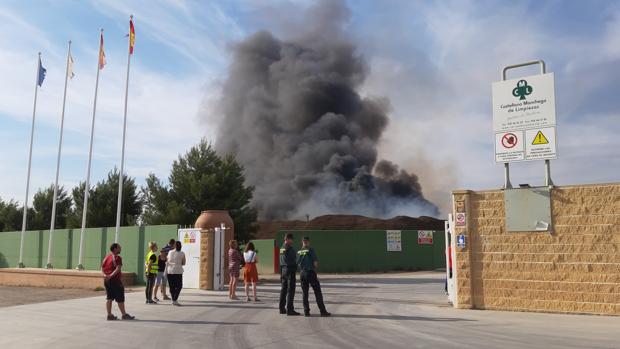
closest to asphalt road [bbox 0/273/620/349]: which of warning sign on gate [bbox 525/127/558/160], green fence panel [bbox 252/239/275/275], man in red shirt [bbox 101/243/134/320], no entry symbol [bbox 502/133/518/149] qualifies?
man in red shirt [bbox 101/243/134/320]

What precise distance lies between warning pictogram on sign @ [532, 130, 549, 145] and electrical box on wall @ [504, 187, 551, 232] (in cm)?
105

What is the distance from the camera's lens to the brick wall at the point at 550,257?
10945 mm

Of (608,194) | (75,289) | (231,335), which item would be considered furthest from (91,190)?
(608,194)

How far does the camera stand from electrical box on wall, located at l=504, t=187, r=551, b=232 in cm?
1168

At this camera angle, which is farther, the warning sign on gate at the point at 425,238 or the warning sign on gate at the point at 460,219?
the warning sign on gate at the point at 425,238

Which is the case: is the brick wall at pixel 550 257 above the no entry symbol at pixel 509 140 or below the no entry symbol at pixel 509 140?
below

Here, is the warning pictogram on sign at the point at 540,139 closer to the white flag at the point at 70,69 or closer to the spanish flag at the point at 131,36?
the spanish flag at the point at 131,36

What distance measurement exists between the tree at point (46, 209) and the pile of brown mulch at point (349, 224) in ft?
95.1

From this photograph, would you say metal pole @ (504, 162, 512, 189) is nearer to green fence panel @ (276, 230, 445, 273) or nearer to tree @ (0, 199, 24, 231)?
green fence panel @ (276, 230, 445, 273)

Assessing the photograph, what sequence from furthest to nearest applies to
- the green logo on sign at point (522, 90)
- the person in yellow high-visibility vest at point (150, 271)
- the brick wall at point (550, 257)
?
the person in yellow high-visibility vest at point (150, 271) → the green logo on sign at point (522, 90) → the brick wall at point (550, 257)

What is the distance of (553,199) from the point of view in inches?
459

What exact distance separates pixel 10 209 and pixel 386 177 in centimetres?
6042

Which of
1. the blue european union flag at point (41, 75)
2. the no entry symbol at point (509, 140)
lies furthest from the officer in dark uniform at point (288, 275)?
the blue european union flag at point (41, 75)

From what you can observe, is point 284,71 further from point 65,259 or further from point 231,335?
point 231,335
